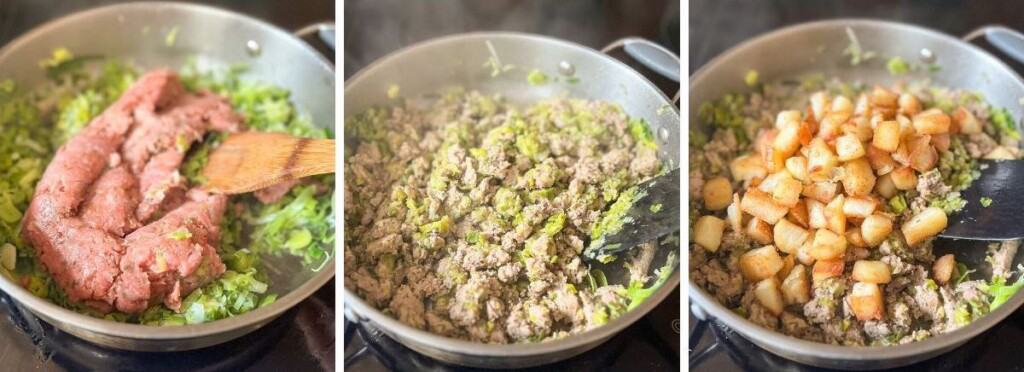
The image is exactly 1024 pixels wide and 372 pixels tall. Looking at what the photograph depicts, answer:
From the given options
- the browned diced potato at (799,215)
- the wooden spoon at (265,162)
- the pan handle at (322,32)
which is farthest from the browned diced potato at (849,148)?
the pan handle at (322,32)

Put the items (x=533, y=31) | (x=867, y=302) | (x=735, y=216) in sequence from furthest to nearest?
(x=533, y=31) < (x=735, y=216) < (x=867, y=302)

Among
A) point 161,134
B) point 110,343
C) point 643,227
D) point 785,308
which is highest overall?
point 161,134

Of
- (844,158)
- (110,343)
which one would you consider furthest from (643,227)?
(110,343)

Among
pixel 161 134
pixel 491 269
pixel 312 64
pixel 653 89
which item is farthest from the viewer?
pixel 312 64

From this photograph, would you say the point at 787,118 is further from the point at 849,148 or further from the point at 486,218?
the point at 486,218

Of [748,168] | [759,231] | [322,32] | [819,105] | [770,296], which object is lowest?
[770,296]

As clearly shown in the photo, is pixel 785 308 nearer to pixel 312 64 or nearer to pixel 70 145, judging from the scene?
pixel 312 64

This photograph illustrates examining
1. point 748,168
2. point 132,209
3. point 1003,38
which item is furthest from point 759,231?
point 132,209
